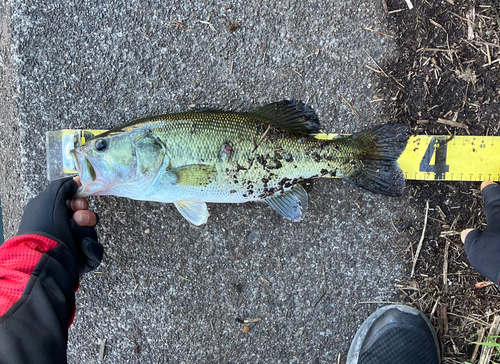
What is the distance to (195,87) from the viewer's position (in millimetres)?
2734

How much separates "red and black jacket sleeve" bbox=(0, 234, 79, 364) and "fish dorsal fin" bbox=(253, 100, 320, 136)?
172 cm

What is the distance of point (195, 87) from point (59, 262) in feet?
5.52

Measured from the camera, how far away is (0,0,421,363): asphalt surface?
2.72 metres

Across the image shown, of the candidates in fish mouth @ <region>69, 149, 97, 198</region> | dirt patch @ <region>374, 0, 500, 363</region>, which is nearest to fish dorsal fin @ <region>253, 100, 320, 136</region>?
dirt patch @ <region>374, 0, 500, 363</region>

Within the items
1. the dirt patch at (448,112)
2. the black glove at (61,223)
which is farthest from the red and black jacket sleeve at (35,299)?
the dirt patch at (448,112)

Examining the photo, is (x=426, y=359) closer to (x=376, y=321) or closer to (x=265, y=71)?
(x=376, y=321)

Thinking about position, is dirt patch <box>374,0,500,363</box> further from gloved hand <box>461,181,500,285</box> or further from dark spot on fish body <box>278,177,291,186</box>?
dark spot on fish body <box>278,177,291,186</box>

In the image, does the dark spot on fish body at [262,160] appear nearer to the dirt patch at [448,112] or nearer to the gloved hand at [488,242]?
the dirt patch at [448,112]

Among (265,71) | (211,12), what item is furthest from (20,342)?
(211,12)

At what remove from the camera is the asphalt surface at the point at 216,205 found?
2.72m

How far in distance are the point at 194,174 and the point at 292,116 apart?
0.86 meters

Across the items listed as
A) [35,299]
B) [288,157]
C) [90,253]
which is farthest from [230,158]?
[35,299]

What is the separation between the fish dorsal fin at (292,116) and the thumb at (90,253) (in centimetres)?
155

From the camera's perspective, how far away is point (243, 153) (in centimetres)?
226
